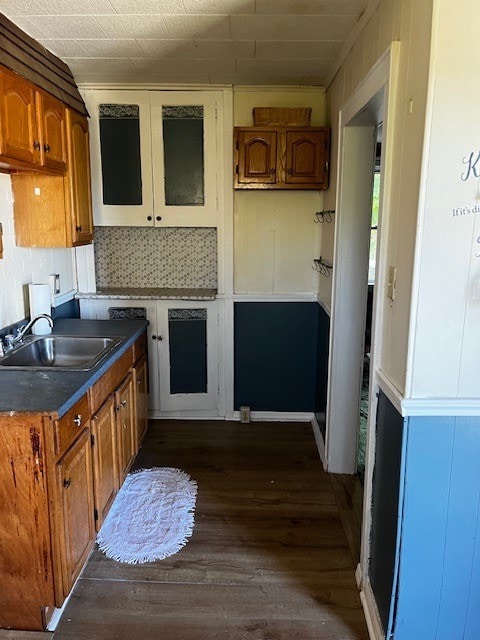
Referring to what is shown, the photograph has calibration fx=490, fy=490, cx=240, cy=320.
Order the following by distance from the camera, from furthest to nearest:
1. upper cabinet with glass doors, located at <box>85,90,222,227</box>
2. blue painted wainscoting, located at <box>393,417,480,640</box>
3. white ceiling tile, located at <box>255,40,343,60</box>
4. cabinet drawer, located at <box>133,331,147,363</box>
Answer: upper cabinet with glass doors, located at <box>85,90,222,227</box> < cabinet drawer, located at <box>133,331,147,363</box> < white ceiling tile, located at <box>255,40,343,60</box> < blue painted wainscoting, located at <box>393,417,480,640</box>

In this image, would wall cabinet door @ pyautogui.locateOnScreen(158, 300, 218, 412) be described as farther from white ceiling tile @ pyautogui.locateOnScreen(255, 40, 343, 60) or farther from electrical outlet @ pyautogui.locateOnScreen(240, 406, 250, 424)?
white ceiling tile @ pyautogui.locateOnScreen(255, 40, 343, 60)

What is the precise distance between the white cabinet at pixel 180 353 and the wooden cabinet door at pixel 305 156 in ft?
3.40

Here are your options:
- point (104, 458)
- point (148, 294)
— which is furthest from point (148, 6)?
point (104, 458)

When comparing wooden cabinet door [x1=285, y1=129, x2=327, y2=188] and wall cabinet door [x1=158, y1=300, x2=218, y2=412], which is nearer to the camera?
wooden cabinet door [x1=285, y1=129, x2=327, y2=188]

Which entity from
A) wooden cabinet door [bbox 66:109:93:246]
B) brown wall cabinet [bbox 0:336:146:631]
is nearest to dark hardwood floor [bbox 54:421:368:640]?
brown wall cabinet [bbox 0:336:146:631]

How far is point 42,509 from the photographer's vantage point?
170 centimetres

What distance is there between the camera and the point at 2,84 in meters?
1.95

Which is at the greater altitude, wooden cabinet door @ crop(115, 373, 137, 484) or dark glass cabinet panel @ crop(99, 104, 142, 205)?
dark glass cabinet panel @ crop(99, 104, 142, 205)

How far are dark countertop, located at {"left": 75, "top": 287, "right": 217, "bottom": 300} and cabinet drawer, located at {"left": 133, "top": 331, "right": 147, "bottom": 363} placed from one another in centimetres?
34

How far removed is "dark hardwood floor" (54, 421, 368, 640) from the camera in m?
1.85

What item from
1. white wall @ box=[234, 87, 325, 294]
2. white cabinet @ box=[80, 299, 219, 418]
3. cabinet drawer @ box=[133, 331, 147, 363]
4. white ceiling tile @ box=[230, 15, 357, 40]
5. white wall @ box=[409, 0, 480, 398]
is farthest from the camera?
white cabinet @ box=[80, 299, 219, 418]

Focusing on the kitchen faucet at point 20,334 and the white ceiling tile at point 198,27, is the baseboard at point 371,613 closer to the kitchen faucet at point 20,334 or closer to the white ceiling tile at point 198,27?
the kitchen faucet at point 20,334

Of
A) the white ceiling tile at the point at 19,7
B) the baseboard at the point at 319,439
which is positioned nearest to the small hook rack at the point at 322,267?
the baseboard at the point at 319,439

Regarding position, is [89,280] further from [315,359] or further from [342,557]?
[342,557]
